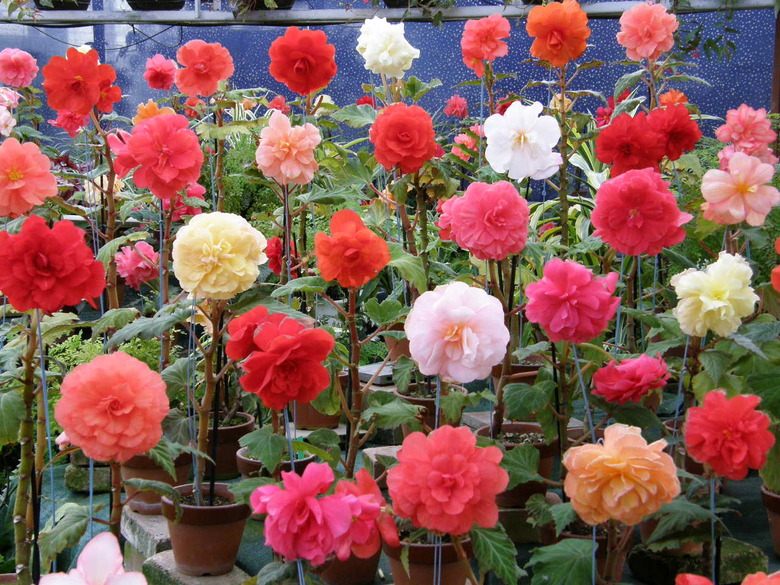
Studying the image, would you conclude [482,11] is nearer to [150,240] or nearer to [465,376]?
[150,240]

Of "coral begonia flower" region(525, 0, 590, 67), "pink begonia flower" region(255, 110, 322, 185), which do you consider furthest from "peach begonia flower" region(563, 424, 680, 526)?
"coral begonia flower" region(525, 0, 590, 67)

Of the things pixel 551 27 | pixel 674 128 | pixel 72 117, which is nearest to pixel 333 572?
pixel 674 128

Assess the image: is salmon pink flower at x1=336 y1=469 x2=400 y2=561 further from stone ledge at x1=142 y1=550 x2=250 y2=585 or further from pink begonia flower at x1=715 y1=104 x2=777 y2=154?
pink begonia flower at x1=715 y1=104 x2=777 y2=154

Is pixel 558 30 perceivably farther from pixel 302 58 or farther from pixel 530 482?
pixel 530 482

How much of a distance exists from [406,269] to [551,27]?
2.28 feet

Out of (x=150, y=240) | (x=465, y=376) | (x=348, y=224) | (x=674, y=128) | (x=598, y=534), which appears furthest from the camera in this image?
(x=150, y=240)

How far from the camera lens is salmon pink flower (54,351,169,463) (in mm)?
926

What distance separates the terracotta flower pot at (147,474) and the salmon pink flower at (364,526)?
2.90 feet

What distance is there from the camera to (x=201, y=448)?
4.97ft

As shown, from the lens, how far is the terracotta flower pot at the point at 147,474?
177 centimetres

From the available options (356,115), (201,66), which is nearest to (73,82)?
(201,66)

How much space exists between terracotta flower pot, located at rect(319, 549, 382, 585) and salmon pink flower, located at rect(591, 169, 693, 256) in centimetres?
69

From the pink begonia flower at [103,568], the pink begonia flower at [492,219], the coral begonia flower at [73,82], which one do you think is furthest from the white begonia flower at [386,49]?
the pink begonia flower at [103,568]

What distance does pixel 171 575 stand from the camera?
1.51 m
